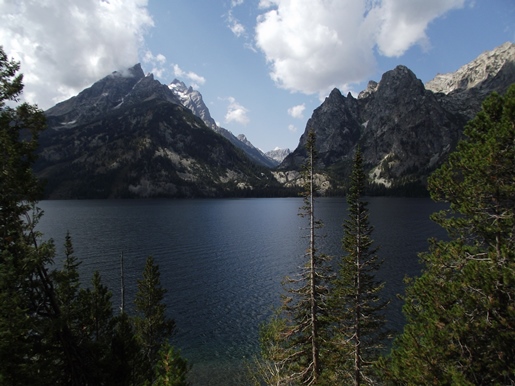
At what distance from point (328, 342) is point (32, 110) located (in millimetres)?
24099

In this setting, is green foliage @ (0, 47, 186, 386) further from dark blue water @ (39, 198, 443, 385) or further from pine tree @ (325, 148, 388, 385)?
dark blue water @ (39, 198, 443, 385)

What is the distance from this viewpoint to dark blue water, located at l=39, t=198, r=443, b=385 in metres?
49.2

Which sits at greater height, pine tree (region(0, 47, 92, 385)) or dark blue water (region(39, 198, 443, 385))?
pine tree (region(0, 47, 92, 385))

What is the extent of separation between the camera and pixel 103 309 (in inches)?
1249

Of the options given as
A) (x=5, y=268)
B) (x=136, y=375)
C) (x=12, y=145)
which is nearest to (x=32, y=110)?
(x=12, y=145)

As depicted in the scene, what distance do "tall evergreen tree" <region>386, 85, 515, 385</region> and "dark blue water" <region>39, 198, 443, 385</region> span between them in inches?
725

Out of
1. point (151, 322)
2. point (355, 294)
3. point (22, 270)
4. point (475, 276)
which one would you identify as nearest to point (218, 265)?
point (151, 322)

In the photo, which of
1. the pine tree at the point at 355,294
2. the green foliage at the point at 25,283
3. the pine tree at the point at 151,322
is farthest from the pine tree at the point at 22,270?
the pine tree at the point at 151,322

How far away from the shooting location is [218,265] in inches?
3578

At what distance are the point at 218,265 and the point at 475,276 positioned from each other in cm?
8100

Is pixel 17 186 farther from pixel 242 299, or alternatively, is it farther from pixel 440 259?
pixel 242 299

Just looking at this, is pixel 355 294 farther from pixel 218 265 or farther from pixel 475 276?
pixel 218 265

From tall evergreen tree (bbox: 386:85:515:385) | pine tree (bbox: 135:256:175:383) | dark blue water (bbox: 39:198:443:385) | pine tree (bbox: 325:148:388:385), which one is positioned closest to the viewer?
tall evergreen tree (bbox: 386:85:515:385)

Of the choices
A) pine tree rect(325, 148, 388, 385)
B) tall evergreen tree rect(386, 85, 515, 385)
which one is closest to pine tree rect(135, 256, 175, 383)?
pine tree rect(325, 148, 388, 385)
